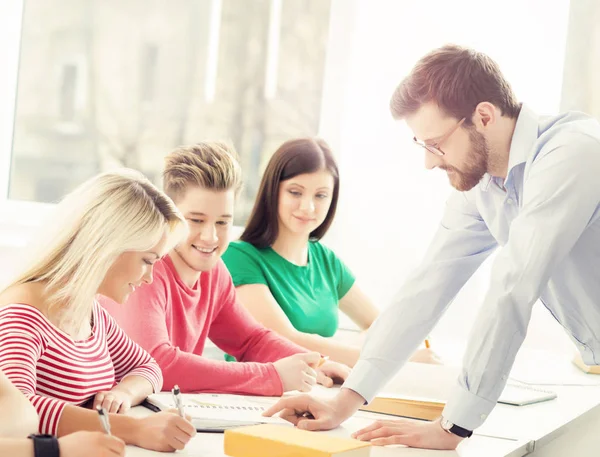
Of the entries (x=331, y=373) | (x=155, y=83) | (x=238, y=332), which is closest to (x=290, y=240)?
(x=238, y=332)

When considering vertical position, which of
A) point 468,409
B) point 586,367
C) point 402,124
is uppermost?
point 402,124

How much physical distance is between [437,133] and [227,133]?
2050 millimetres

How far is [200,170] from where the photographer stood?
76.2 inches

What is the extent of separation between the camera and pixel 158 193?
154 cm

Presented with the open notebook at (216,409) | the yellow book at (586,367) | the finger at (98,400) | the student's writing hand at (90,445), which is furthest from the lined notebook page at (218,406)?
the yellow book at (586,367)

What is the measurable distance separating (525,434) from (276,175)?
1.20m

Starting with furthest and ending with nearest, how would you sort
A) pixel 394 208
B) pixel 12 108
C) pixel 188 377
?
1. pixel 394 208
2. pixel 12 108
3. pixel 188 377

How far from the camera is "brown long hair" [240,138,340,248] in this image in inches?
98.6

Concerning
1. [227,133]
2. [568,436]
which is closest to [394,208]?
[227,133]

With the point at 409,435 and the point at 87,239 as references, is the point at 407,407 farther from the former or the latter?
the point at 87,239

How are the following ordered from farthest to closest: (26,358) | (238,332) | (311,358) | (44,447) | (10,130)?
(10,130) → (238,332) → (311,358) → (26,358) → (44,447)

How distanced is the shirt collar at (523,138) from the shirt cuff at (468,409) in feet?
1.38

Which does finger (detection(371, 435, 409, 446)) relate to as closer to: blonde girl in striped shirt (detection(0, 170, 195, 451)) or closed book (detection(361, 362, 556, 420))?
closed book (detection(361, 362, 556, 420))

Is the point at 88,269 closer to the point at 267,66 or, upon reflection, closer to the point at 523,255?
Answer: the point at 523,255
